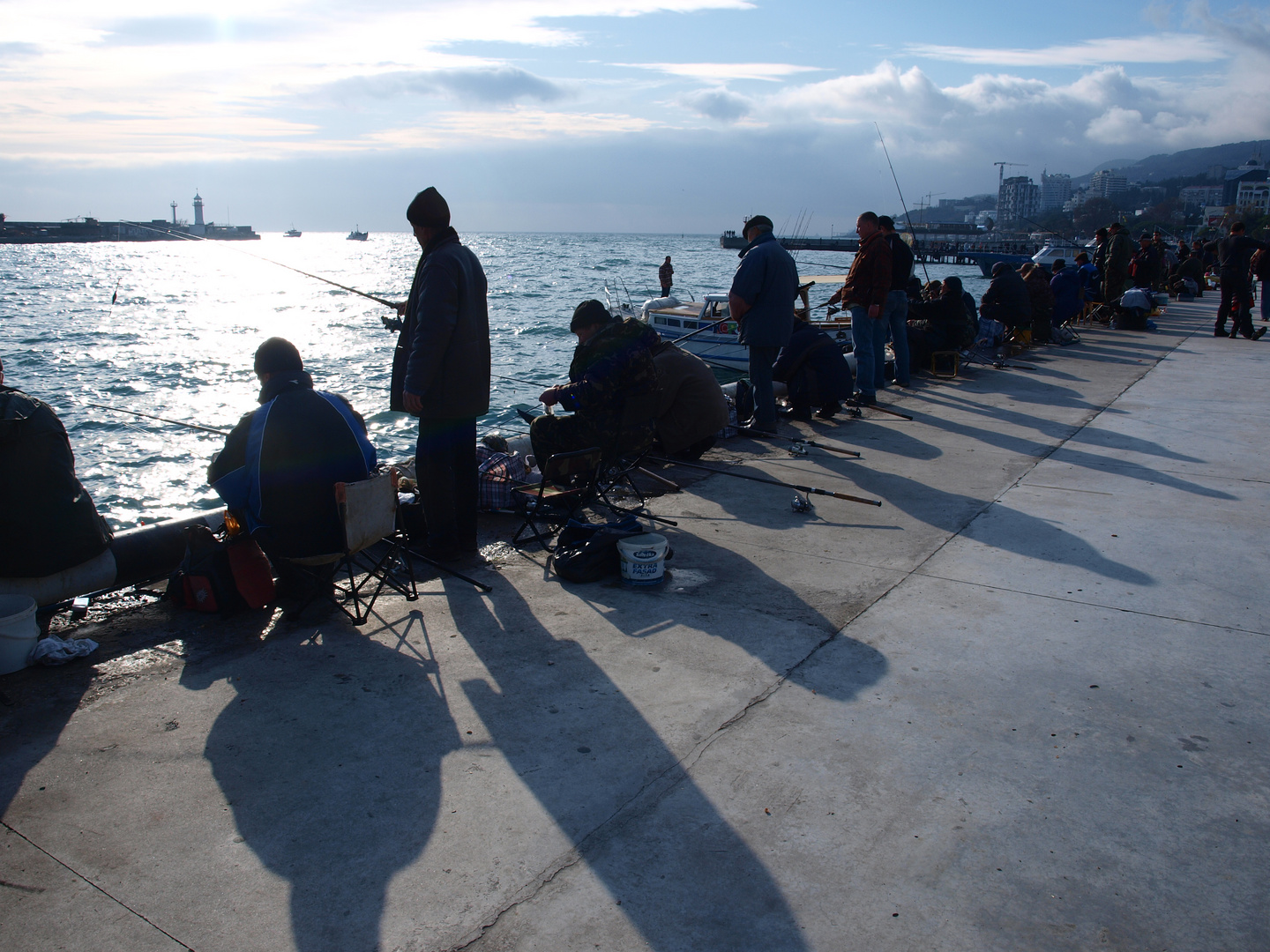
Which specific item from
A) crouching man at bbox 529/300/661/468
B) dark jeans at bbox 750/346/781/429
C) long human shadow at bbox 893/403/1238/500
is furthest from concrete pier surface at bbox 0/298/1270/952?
dark jeans at bbox 750/346/781/429

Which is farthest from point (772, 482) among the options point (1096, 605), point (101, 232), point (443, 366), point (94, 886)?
point (101, 232)

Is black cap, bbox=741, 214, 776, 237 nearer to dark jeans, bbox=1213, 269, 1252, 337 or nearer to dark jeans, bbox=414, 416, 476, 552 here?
dark jeans, bbox=414, 416, 476, 552

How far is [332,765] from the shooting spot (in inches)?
106

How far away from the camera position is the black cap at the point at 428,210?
4418 millimetres

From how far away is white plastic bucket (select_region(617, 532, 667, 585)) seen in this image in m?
4.15

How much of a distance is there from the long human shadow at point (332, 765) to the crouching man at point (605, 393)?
1.98 m

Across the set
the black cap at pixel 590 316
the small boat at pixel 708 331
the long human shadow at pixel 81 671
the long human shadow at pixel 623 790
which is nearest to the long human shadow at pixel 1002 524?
the long human shadow at pixel 623 790

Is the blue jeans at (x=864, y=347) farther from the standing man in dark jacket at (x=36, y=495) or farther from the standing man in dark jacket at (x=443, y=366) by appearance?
the standing man in dark jacket at (x=36, y=495)

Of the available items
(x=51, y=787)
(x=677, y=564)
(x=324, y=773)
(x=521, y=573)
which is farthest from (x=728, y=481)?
(x=51, y=787)

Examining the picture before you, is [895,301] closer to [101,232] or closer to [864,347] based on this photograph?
[864,347]

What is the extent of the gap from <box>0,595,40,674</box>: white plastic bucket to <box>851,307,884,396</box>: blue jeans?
7.14 metres

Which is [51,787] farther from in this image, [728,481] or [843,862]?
[728,481]

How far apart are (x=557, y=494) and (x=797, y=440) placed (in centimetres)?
281

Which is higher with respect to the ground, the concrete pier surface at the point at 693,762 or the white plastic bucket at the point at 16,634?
the white plastic bucket at the point at 16,634
